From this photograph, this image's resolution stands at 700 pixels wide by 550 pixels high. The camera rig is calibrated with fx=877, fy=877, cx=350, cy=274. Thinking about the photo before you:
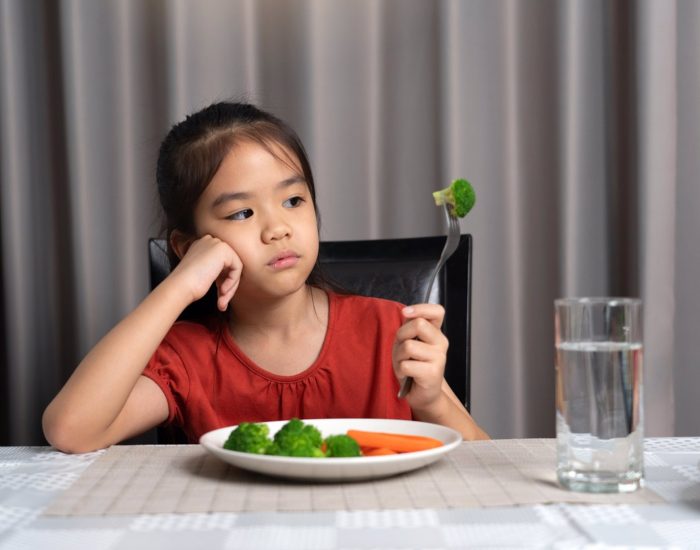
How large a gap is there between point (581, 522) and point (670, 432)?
1.49 metres

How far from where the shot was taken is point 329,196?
6.89 ft

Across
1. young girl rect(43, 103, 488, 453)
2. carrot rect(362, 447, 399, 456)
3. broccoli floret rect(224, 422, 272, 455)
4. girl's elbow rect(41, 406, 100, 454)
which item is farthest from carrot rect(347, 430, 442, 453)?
girl's elbow rect(41, 406, 100, 454)

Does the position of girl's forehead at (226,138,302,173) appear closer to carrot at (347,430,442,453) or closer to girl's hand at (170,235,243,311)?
girl's hand at (170,235,243,311)

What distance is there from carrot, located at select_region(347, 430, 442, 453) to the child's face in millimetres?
489

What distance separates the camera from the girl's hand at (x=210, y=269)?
4.12ft

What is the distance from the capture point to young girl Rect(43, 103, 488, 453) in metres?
1.17

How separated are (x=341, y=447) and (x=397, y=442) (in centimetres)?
10

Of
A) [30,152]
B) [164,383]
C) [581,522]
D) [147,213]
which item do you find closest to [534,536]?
[581,522]

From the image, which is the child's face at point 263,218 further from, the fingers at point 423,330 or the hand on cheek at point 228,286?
the fingers at point 423,330

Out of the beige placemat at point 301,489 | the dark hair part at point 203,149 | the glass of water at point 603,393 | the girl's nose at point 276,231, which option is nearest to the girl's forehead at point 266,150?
the dark hair part at point 203,149

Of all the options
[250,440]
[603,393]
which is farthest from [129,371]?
[603,393]

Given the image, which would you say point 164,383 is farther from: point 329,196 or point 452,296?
point 329,196

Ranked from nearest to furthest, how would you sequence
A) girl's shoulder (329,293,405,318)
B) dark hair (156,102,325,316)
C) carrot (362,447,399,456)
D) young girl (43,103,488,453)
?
carrot (362,447,399,456) < young girl (43,103,488,453) < dark hair (156,102,325,316) < girl's shoulder (329,293,405,318)

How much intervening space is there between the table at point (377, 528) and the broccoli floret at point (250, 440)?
0.43 ft
